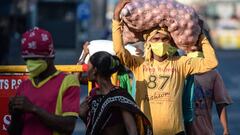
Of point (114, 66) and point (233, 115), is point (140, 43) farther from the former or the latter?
point (233, 115)

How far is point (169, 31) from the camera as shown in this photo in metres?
7.37

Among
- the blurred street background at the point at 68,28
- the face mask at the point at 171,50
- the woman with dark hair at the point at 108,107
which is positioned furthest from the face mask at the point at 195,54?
the blurred street background at the point at 68,28

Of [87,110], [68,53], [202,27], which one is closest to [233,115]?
[202,27]

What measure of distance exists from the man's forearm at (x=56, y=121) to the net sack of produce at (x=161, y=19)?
1.76 meters

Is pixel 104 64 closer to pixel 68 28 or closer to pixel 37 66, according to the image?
pixel 37 66

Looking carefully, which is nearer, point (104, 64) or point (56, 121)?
point (56, 121)

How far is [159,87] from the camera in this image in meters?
7.11

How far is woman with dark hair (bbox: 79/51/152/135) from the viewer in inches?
248

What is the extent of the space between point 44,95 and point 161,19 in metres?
1.94

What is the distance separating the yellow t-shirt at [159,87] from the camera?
7.09 m

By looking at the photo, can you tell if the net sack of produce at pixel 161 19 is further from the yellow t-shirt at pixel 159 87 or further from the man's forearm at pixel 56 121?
the man's forearm at pixel 56 121

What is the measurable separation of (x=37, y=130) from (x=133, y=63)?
5.81 ft

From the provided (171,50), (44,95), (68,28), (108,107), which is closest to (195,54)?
(171,50)

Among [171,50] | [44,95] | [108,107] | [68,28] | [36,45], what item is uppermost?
[36,45]
